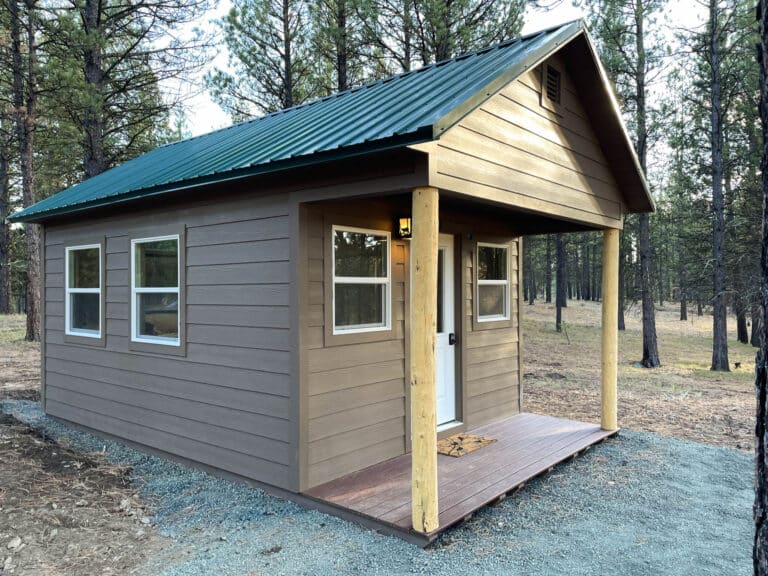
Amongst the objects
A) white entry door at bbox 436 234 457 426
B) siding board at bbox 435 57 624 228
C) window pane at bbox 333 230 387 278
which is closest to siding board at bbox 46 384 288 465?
window pane at bbox 333 230 387 278

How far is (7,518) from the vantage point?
384 centimetres

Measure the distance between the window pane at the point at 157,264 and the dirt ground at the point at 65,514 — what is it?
1.77 metres

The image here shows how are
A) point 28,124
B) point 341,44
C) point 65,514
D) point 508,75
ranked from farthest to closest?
point 28,124 < point 341,44 < point 65,514 < point 508,75

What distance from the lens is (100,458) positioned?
5.33 metres

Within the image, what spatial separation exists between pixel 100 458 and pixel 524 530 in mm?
4070

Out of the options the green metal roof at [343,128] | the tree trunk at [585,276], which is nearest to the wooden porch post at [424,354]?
the green metal roof at [343,128]

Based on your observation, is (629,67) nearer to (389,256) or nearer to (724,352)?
A: (724,352)

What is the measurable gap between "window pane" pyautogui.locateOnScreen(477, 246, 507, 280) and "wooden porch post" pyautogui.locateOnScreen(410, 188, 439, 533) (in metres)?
2.95

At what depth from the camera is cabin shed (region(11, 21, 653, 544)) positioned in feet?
11.9

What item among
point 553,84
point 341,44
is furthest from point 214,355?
point 341,44

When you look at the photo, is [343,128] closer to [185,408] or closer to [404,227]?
[404,227]

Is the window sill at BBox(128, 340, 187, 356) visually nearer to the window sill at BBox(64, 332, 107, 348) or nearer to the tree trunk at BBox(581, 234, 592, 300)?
the window sill at BBox(64, 332, 107, 348)

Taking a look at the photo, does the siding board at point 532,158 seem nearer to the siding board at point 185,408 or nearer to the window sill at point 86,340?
the siding board at point 185,408

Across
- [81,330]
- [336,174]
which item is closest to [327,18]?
[81,330]
